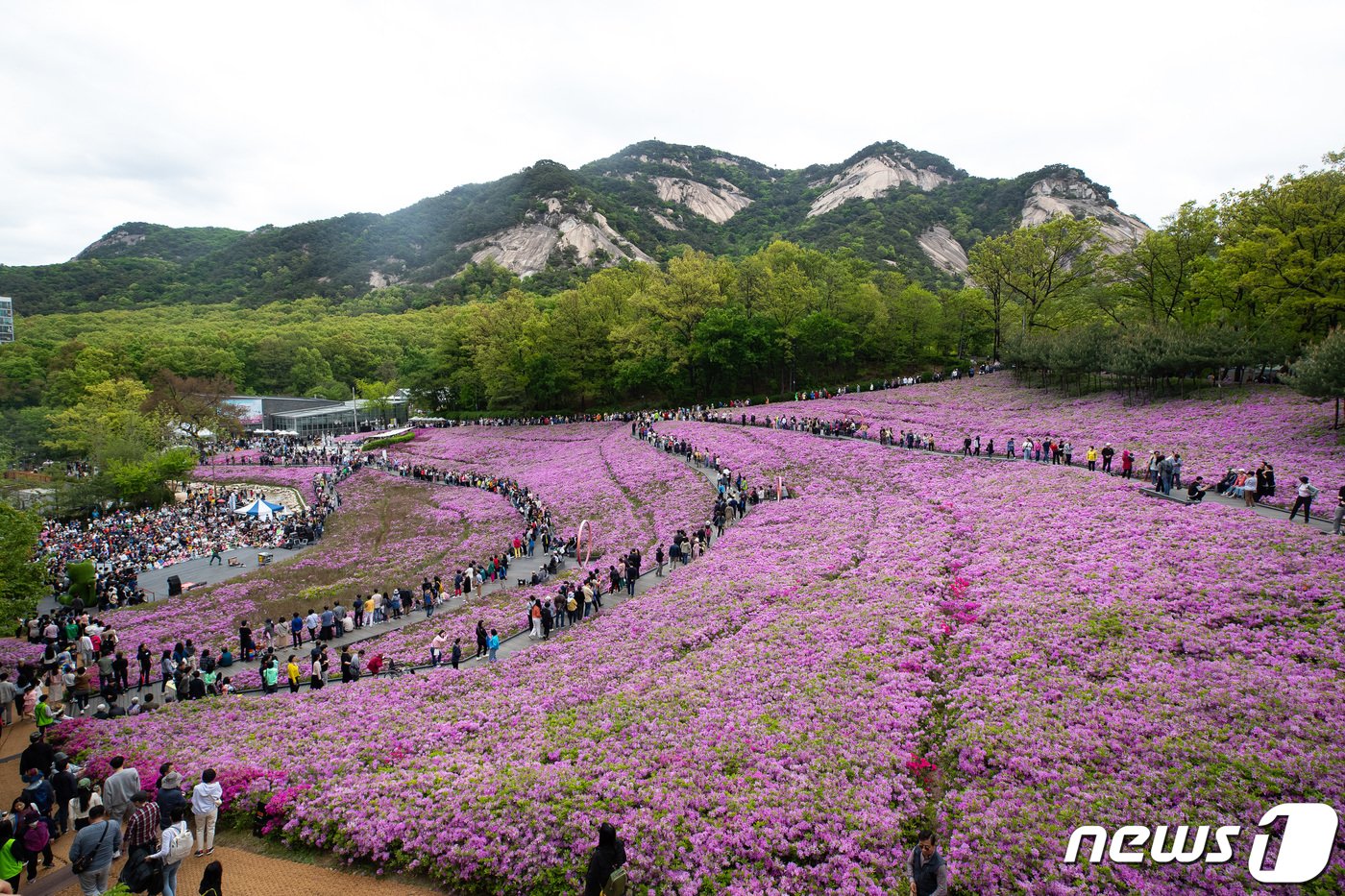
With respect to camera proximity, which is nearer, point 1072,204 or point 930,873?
point 930,873

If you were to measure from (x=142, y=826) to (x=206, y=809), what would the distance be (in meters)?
1.24

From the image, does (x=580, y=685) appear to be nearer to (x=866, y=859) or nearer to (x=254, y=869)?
(x=254, y=869)

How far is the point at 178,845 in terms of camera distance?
950 cm

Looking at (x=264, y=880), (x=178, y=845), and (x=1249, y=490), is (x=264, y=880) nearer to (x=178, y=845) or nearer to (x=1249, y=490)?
(x=178, y=845)

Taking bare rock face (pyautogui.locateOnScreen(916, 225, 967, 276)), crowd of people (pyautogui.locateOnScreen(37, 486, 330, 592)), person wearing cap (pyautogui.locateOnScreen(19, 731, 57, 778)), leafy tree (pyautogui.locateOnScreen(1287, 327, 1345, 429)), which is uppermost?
bare rock face (pyautogui.locateOnScreen(916, 225, 967, 276))

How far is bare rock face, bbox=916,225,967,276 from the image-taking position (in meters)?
156

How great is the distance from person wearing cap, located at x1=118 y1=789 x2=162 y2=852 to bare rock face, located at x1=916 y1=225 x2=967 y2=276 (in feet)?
541

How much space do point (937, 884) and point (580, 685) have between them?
31.6 feet

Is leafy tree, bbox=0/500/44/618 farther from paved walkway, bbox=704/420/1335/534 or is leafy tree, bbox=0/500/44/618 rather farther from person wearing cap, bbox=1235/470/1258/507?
person wearing cap, bbox=1235/470/1258/507

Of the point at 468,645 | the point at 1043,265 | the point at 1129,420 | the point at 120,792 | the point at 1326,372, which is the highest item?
the point at 1043,265

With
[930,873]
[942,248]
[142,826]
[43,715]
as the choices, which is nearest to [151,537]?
[43,715]

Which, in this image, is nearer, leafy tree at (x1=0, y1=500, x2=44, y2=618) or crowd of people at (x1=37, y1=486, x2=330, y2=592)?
leafy tree at (x1=0, y1=500, x2=44, y2=618)

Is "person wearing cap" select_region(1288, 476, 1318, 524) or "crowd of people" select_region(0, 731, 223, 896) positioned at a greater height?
"person wearing cap" select_region(1288, 476, 1318, 524)

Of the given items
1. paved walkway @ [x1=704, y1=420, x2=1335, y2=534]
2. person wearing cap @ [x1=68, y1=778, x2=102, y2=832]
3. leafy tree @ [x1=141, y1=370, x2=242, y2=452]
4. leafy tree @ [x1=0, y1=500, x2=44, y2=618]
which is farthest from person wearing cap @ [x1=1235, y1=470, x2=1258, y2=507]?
leafy tree @ [x1=141, y1=370, x2=242, y2=452]
